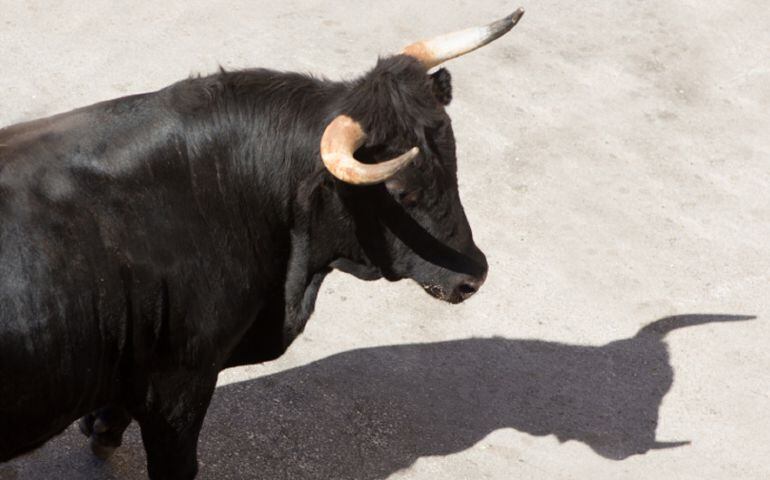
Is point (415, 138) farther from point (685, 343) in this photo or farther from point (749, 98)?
point (749, 98)

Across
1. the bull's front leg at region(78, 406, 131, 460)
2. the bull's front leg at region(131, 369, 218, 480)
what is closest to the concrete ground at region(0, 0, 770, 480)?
the bull's front leg at region(78, 406, 131, 460)

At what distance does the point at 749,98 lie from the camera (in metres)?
11.5

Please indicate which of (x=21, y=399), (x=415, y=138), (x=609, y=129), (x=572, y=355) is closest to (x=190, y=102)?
(x=415, y=138)

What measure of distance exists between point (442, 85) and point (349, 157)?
1100mm

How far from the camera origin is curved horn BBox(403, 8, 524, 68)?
6.64m

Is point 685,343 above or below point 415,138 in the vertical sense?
below

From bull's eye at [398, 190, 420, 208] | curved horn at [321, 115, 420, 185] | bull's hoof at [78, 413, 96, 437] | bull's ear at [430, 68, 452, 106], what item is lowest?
bull's hoof at [78, 413, 96, 437]

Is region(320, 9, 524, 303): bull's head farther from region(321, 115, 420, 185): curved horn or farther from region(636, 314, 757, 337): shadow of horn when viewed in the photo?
region(636, 314, 757, 337): shadow of horn

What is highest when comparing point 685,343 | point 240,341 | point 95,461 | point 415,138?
A: point 415,138

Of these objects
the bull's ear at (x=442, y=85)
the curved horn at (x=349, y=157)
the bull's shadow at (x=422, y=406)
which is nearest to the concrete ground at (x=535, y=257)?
the bull's shadow at (x=422, y=406)

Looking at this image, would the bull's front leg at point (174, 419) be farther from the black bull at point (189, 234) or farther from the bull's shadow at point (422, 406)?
the bull's shadow at point (422, 406)

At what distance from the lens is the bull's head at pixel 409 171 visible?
6.10m

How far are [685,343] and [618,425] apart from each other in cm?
105

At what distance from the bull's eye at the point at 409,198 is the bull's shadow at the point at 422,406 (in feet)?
6.47
